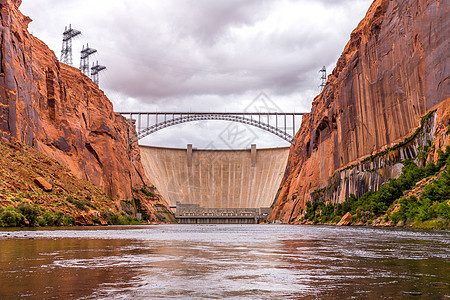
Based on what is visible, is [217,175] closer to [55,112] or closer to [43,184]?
[55,112]

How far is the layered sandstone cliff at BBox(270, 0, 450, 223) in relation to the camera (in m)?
38.9

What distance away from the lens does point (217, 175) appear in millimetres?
133750

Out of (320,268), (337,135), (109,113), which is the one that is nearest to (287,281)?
(320,268)

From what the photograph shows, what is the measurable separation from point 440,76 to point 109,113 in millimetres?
60247

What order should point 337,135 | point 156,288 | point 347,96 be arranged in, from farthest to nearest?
point 337,135 < point 347,96 < point 156,288

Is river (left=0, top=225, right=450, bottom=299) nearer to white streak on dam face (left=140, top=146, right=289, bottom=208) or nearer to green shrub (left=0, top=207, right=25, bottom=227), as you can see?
green shrub (left=0, top=207, right=25, bottom=227)

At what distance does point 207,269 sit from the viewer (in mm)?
7477

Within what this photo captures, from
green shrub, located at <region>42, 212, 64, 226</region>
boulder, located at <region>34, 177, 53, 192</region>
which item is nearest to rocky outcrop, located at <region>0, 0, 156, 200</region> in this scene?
boulder, located at <region>34, 177, 53, 192</region>

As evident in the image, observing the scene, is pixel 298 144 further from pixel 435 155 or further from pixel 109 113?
pixel 435 155

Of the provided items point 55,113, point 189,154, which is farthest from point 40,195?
point 189,154

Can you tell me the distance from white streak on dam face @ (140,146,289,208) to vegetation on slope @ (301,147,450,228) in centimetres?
7984

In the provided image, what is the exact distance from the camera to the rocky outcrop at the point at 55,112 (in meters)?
49.0

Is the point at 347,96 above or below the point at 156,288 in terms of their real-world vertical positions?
above

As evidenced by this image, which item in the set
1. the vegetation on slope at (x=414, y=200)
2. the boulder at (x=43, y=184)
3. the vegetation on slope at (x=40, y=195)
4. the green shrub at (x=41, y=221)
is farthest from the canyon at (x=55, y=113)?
the vegetation on slope at (x=414, y=200)
